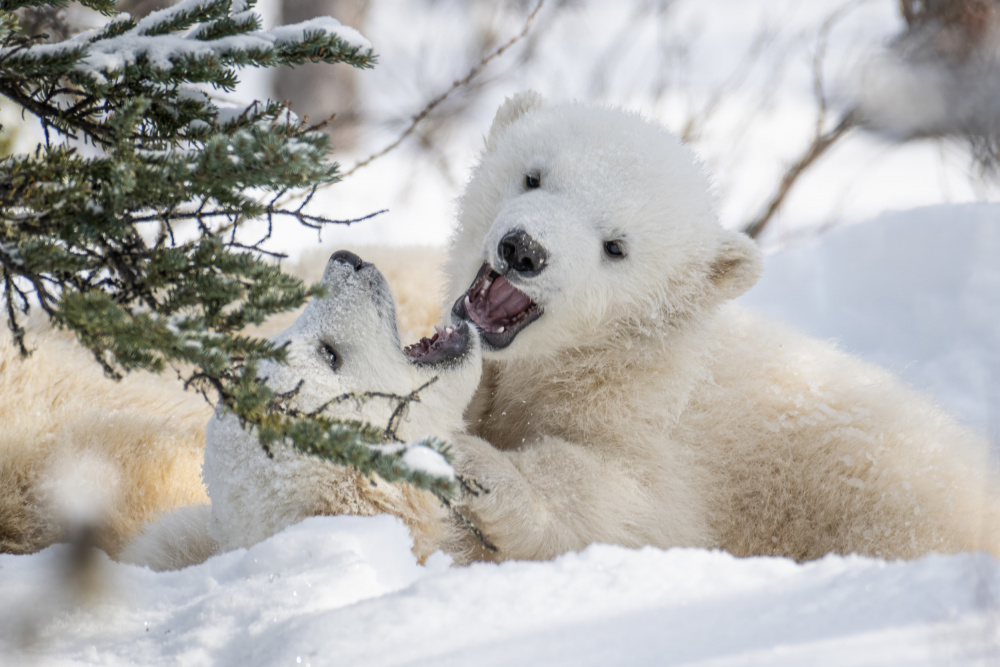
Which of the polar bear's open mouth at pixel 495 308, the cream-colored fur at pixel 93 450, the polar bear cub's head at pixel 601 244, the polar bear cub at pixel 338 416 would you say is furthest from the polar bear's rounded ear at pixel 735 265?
the cream-colored fur at pixel 93 450

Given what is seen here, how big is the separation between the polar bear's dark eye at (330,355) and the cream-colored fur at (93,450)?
0.65 metres

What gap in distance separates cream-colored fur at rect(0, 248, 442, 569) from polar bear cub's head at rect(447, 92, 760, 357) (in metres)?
1.15

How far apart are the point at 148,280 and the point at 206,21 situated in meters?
0.66

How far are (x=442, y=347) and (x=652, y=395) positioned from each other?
749mm

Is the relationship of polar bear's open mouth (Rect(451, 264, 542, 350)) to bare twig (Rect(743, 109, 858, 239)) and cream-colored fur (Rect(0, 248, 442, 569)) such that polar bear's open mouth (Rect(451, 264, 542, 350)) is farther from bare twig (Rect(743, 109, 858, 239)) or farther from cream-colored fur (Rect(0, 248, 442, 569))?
bare twig (Rect(743, 109, 858, 239))

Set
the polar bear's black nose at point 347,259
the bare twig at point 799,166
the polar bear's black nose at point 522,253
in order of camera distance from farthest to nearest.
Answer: the bare twig at point 799,166, the polar bear's black nose at point 522,253, the polar bear's black nose at point 347,259

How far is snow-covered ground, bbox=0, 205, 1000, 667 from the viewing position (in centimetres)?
127

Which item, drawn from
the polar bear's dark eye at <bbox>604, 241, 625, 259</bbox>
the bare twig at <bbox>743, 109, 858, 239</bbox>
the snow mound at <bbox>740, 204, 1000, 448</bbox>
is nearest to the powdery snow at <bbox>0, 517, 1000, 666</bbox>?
the polar bear's dark eye at <bbox>604, 241, 625, 259</bbox>

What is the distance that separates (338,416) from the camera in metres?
2.02

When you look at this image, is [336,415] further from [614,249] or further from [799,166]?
[799,166]

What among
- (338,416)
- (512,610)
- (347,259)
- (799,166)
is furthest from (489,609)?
(799,166)

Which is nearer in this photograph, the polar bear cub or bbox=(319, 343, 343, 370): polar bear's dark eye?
the polar bear cub

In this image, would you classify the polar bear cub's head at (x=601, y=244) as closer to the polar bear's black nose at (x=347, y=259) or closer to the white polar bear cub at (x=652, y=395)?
the white polar bear cub at (x=652, y=395)

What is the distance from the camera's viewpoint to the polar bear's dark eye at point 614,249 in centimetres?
259
